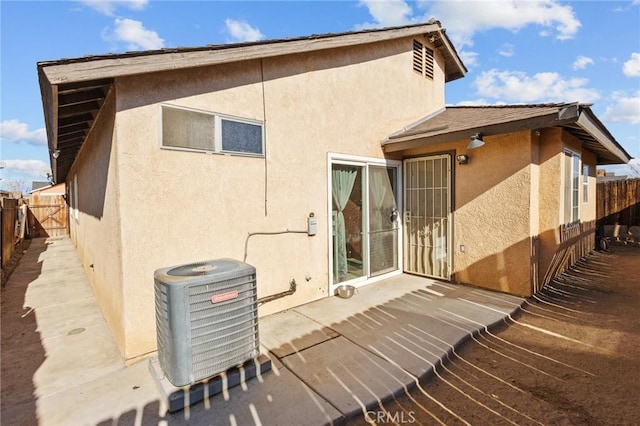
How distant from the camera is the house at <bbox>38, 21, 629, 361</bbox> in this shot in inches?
144

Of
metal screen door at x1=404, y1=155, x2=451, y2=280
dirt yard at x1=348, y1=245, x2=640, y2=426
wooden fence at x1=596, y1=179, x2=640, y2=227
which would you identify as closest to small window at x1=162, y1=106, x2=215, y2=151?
dirt yard at x1=348, y1=245, x2=640, y2=426

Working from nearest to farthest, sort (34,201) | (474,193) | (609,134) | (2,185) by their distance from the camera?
(474,193) < (609,134) < (34,201) < (2,185)

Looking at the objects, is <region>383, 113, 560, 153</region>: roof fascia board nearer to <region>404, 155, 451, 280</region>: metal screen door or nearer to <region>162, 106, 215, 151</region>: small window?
<region>404, 155, 451, 280</region>: metal screen door

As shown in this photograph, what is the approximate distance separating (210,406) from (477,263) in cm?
561

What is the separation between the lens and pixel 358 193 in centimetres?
635

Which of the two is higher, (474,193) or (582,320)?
(474,193)

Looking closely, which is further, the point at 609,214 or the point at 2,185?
the point at 2,185

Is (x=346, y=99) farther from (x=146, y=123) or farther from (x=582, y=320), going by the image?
(x=582, y=320)

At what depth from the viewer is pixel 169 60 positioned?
3512mm

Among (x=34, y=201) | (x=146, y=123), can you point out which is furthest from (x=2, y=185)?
(x=146, y=123)

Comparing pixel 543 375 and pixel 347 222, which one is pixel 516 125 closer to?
pixel 347 222

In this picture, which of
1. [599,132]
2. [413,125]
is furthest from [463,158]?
[599,132]

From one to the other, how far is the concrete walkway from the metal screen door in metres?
0.68

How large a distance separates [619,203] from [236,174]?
15720 mm
